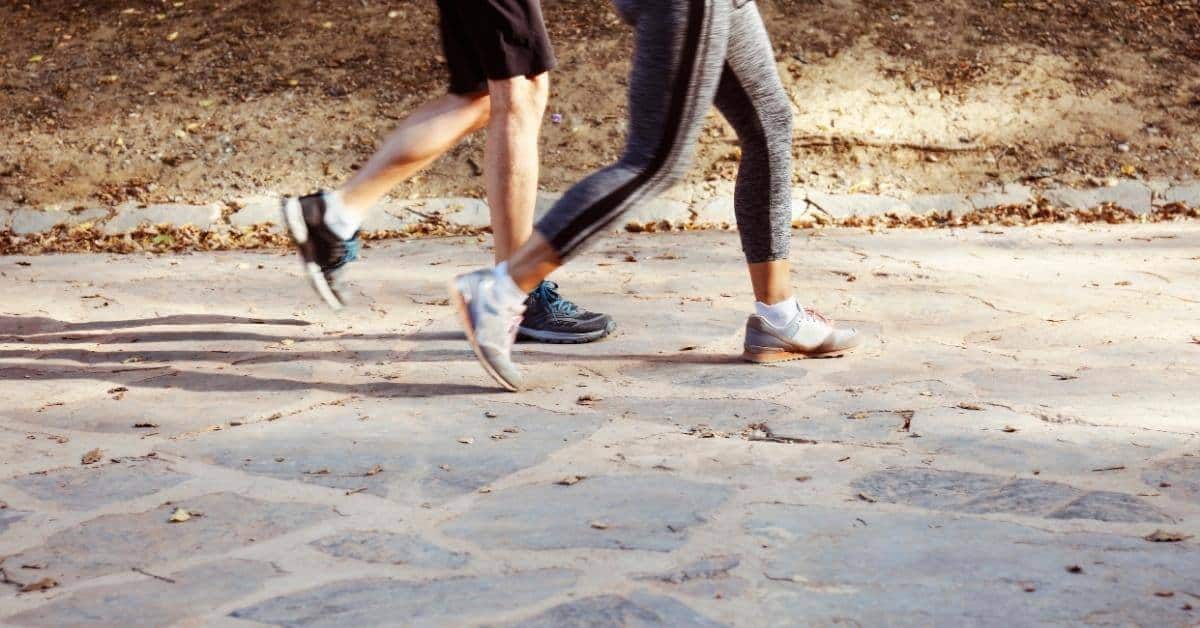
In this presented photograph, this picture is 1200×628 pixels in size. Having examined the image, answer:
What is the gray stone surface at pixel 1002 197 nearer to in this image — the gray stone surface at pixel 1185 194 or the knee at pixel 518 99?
the gray stone surface at pixel 1185 194

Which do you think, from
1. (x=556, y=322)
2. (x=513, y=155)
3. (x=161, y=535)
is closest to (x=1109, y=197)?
(x=556, y=322)

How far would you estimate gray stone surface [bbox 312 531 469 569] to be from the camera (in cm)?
220

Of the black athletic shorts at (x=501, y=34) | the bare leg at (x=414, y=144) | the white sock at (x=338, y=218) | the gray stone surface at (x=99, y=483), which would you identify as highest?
the black athletic shorts at (x=501, y=34)

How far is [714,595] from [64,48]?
898 cm

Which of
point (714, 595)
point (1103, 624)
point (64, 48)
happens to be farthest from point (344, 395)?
point (64, 48)

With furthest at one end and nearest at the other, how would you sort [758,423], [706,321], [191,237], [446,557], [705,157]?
[705,157], [191,237], [706,321], [758,423], [446,557]

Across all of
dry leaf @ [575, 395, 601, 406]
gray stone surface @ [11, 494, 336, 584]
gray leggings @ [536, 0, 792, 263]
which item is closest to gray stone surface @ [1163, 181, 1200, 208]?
gray leggings @ [536, 0, 792, 263]

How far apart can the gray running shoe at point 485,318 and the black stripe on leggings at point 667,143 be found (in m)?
0.22

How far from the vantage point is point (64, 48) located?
9.67 metres

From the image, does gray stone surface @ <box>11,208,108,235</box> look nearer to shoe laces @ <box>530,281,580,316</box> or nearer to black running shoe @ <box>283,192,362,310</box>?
shoe laces @ <box>530,281,580,316</box>

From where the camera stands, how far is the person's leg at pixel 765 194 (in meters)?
3.44

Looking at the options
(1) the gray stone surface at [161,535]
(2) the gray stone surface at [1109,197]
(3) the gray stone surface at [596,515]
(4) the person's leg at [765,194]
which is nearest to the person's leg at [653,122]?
(4) the person's leg at [765,194]

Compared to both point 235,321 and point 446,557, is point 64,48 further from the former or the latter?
point 446,557

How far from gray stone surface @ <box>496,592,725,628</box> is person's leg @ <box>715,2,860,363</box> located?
5.88 feet
